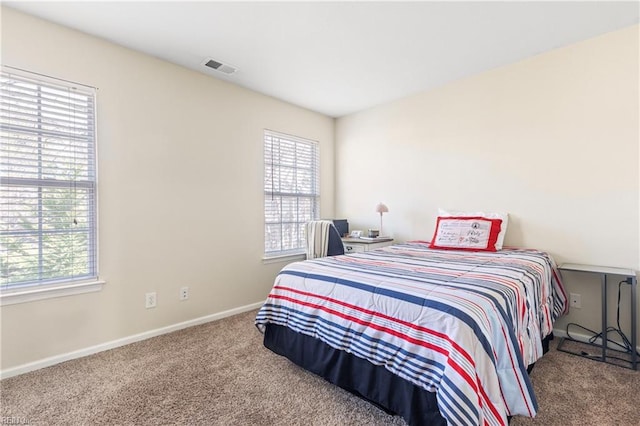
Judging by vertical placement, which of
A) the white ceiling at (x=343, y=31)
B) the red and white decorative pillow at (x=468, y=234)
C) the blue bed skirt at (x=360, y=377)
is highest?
the white ceiling at (x=343, y=31)

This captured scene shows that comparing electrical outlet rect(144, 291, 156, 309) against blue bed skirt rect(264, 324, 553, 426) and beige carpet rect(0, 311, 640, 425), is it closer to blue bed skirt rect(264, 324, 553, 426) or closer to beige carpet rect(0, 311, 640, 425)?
beige carpet rect(0, 311, 640, 425)

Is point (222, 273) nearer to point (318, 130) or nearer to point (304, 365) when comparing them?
point (304, 365)

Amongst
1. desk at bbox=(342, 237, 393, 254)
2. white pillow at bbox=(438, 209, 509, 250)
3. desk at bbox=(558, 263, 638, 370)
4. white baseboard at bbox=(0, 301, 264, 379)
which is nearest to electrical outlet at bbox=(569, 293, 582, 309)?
desk at bbox=(558, 263, 638, 370)

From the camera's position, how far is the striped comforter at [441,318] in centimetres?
119

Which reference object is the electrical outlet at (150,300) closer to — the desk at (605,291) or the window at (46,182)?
the window at (46,182)

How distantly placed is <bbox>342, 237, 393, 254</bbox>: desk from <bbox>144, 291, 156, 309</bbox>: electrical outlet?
1933 millimetres

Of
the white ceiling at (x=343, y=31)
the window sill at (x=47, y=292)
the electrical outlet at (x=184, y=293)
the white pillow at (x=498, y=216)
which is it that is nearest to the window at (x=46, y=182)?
the window sill at (x=47, y=292)

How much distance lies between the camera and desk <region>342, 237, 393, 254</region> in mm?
3400

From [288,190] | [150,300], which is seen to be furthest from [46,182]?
[288,190]

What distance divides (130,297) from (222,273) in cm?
83

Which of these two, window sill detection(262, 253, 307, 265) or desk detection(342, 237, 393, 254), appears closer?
desk detection(342, 237, 393, 254)

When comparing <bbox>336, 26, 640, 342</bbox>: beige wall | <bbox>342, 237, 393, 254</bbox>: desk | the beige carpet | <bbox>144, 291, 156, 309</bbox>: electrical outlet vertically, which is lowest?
the beige carpet

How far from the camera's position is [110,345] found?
7.87 ft

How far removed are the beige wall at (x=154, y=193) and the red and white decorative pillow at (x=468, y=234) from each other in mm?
1906
